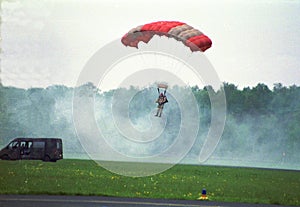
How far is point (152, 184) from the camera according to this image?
40344 millimetres

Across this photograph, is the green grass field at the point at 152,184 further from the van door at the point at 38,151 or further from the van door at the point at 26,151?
the van door at the point at 26,151

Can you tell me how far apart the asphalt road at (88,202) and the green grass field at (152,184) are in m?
1.68

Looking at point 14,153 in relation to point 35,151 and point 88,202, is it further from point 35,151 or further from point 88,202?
point 88,202

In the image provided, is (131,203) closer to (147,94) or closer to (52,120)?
(52,120)

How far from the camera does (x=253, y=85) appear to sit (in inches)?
3890

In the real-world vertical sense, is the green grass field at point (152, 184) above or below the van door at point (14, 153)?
below

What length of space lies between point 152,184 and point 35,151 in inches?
546

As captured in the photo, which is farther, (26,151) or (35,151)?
(26,151)

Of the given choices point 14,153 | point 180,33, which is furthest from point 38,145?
point 180,33

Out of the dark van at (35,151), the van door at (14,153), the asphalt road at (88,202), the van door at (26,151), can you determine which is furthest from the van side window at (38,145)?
the asphalt road at (88,202)

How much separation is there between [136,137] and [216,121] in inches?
450

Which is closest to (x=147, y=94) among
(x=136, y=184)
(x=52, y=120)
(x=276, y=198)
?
(x=52, y=120)

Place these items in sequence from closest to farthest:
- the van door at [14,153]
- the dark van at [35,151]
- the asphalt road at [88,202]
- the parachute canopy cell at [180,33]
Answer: the asphalt road at [88,202] < the parachute canopy cell at [180,33] < the dark van at [35,151] < the van door at [14,153]

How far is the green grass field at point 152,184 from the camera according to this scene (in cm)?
3349
